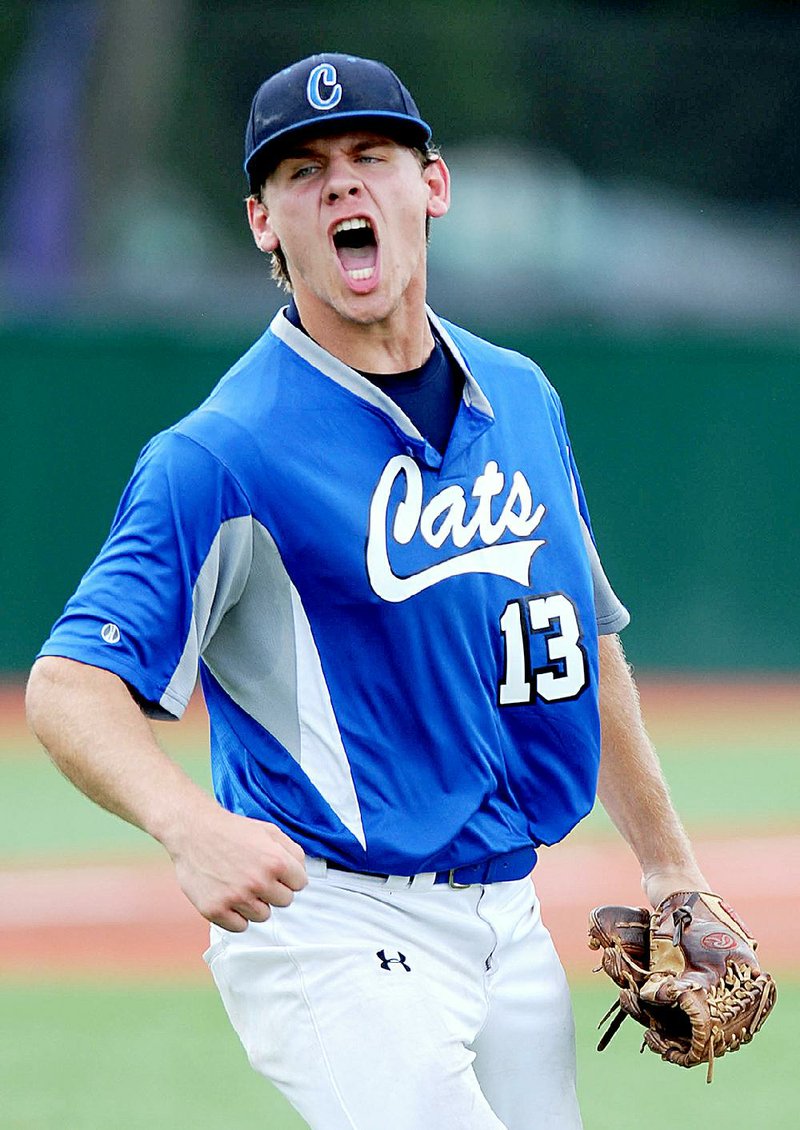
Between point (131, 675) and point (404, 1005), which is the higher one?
point (131, 675)

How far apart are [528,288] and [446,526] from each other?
11441mm

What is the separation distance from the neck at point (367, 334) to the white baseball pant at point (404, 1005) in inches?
37.0

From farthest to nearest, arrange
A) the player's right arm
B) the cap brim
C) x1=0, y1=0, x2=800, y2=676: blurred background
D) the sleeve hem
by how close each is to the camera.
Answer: x1=0, y1=0, x2=800, y2=676: blurred background
the cap brim
the sleeve hem
the player's right arm

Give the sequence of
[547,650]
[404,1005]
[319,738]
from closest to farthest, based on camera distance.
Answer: [404,1005], [319,738], [547,650]

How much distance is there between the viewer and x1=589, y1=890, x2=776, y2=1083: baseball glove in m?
3.40

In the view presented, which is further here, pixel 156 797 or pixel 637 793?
pixel 637 793

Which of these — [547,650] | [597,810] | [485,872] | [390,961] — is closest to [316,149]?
[547,650]

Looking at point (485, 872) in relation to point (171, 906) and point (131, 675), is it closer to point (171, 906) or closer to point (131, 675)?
point (131, 675)

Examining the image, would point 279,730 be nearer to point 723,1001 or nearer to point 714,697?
point 723,1001

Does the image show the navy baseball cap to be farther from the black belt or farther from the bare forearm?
the black belt

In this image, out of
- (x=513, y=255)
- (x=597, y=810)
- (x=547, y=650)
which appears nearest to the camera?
(x=547, y=650)

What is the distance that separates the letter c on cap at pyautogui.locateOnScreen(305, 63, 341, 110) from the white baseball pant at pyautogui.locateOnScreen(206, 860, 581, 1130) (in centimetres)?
134

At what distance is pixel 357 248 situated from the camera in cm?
339

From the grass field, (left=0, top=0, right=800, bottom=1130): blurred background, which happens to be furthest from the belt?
(left=0, top=0, right=800, bottom=1130): blurred background
